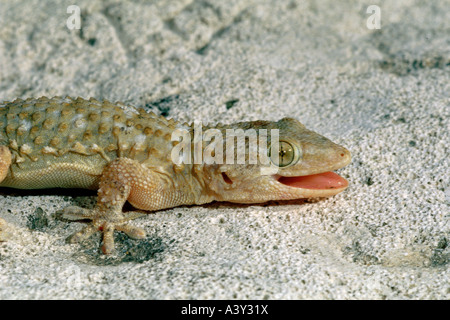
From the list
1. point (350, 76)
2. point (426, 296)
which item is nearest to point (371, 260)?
point (426, 296)

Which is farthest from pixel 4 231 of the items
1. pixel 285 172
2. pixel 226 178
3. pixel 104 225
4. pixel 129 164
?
pixel 285 172

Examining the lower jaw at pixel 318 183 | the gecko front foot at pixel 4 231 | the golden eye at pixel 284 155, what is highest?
the golden eye at pixel 284 155

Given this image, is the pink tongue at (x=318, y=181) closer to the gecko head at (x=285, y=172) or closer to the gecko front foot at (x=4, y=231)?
the gecko head at (x=285, y=172)

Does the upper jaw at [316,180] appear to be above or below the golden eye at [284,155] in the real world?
below

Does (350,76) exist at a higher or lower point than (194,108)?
higher

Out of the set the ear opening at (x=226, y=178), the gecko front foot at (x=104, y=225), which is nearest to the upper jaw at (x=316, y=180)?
the ear opening at (x=226, y=178)

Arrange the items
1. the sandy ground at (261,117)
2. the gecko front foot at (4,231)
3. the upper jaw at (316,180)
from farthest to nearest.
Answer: the upper jaw at (316,180) → the gecko front foot at (4,231) → the sandy ground at (261,117)

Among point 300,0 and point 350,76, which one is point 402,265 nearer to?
point 350,76
